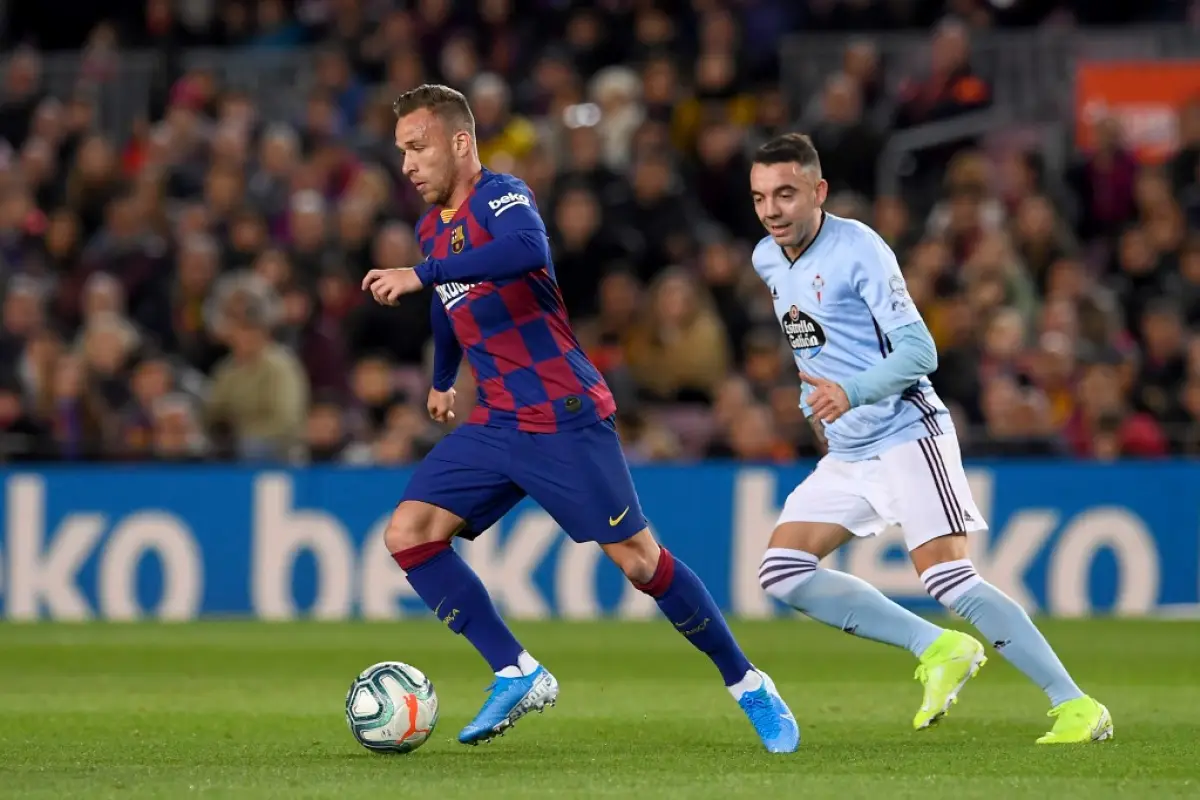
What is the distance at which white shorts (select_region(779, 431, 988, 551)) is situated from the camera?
764cm

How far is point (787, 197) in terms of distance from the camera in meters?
7.58

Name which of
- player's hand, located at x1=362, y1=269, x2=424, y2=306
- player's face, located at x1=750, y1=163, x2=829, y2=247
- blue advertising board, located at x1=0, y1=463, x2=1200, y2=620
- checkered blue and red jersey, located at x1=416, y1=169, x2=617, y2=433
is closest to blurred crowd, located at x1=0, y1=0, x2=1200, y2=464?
blue advertising board, located at x1=0, y1=463, x2=1200, y2=620

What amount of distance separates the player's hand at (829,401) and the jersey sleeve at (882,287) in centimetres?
35

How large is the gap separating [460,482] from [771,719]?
135cm

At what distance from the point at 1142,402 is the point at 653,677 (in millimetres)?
5411

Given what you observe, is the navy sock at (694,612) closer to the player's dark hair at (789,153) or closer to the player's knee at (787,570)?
the player's knee at (787,570)

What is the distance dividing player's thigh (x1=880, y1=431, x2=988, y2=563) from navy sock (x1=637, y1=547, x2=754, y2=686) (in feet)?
2.50

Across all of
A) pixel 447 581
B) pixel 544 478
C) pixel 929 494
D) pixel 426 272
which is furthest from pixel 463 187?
pixel 929 494

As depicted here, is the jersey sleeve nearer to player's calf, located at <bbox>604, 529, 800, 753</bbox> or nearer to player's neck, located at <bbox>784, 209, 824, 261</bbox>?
player's neck, located at <bbox>784, 209, 824, 261</bbox>

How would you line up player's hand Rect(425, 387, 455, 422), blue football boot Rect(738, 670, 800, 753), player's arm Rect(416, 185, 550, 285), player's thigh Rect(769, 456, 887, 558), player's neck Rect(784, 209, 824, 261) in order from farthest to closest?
player's hand Rect(425, 387, 455, 422)
player's thigh Rect(769, 456, 887, 558)
player's neck Rect(784, 209, 824, 261)
blue football boot Rect(738, 670, 800, 753)
player's arm Rect(416, 185, 550, 285)

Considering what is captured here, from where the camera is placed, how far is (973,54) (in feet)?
56.1

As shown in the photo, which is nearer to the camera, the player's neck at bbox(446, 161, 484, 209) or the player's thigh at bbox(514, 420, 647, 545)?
the player's thigh at bbox(514, 420, 647, 545)

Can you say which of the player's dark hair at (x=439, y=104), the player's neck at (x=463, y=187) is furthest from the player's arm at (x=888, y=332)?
the player's dark hair at (x=439, y=104)

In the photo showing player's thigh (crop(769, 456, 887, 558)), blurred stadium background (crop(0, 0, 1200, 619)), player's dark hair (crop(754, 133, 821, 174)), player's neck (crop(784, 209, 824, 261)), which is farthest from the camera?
blurred stadium background (crop(0, 0, 1200, 619))
